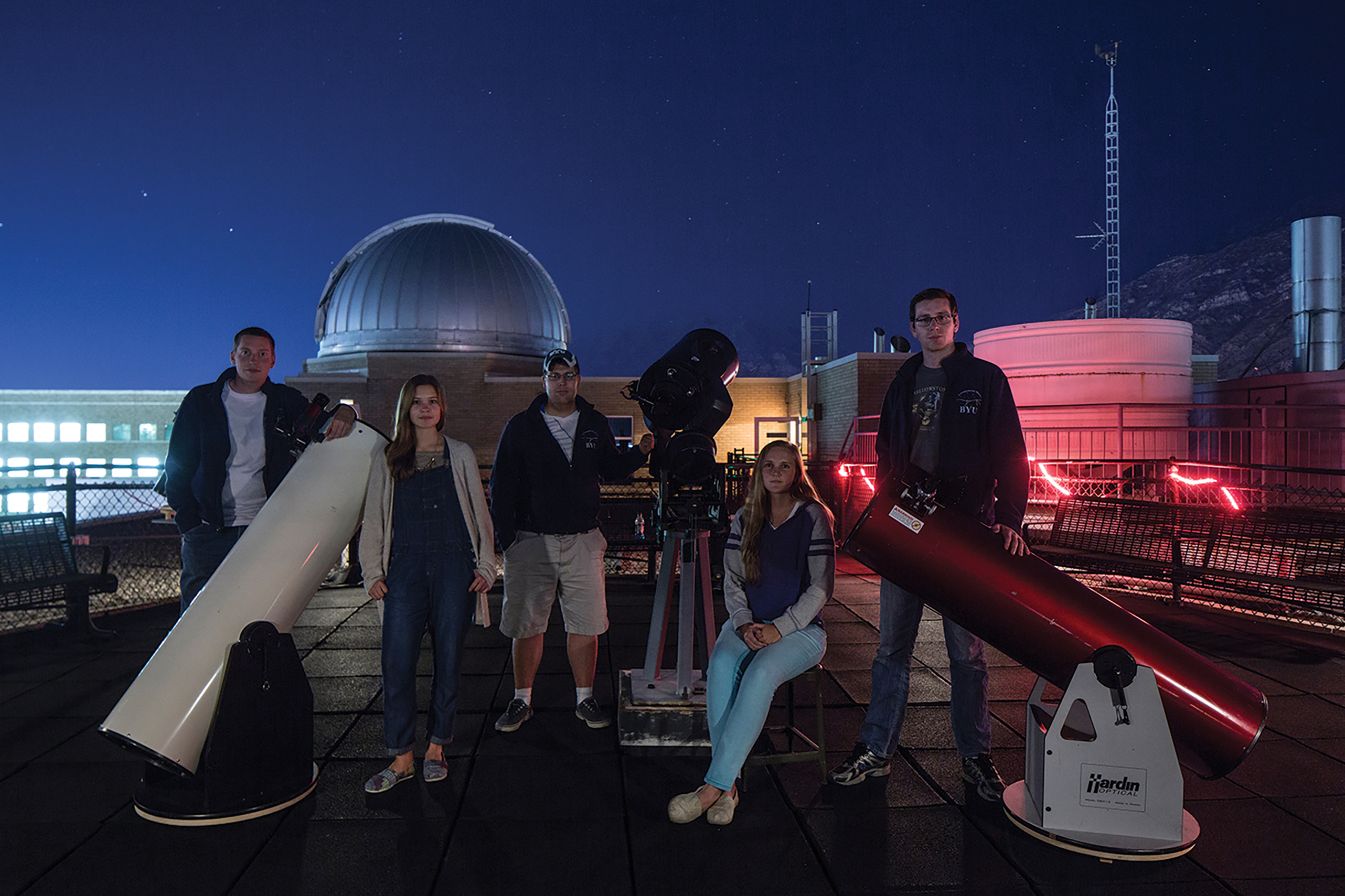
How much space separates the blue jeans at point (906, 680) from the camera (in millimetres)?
3395

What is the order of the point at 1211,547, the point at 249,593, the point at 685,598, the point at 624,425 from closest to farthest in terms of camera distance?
1. the point at 249,593
2. the point at 685,598
3. the point at 1211,547
4. the point at 624,425

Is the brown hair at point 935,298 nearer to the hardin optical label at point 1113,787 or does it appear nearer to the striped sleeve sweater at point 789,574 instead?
the striped sleeve sweater at point 789,574

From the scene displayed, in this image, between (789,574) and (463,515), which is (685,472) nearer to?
(789,574)

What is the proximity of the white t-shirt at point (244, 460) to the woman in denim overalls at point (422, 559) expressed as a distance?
0.85m

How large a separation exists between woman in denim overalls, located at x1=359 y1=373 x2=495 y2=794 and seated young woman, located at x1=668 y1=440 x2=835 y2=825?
3.76ft

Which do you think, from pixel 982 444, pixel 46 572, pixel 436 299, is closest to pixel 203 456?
pixel 46 572

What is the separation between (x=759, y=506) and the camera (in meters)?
3.56

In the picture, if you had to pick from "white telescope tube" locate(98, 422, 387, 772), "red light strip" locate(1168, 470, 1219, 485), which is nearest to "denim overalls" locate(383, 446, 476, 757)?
"white telescope tube" locate(98, 422, 387, 772)

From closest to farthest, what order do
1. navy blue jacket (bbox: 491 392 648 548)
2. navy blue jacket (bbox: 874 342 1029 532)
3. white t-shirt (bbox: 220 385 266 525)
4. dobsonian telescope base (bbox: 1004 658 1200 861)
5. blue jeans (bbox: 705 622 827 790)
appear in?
dobsonian telescope base (bbox: 1004 658 1200 861) < blue jeans (bbox: 705 622 827 790) < navy blue jacket (bbox: 874 342 1029 532) < white t-shirt (bbox: 220 385 266 525) < navy blue jacket (bbox: 491 392 648 548)

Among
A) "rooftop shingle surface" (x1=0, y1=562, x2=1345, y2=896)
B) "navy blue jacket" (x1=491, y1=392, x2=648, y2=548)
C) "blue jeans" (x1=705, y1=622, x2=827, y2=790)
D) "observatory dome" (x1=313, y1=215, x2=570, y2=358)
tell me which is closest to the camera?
"rooftop shingle surface" (x1=0, y1=562, x2=1345, y2=896)

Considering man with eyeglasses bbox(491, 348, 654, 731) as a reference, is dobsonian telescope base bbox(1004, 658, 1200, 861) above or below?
below

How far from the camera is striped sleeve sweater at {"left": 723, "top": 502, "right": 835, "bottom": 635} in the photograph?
11.2 feet

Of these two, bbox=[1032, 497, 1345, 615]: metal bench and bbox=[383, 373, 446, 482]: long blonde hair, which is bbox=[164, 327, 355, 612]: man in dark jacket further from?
bbox=[1032, 497, 1345, 615]: metal bench

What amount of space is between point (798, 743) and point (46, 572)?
235 inches
